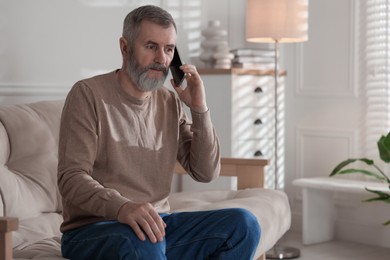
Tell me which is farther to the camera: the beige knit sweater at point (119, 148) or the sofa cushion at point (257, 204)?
the sofa cushion at point (257, 204)

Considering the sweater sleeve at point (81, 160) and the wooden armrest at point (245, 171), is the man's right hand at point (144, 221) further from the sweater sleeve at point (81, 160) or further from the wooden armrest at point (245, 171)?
the wooden armrest at point (245, 171)

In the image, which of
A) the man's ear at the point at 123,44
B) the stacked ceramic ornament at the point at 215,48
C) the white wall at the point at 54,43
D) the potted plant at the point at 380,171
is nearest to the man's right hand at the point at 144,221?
the man's ear at the point at 123,44

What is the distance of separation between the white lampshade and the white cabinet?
11.5 inches

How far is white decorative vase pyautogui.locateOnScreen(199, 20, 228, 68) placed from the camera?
446 cm

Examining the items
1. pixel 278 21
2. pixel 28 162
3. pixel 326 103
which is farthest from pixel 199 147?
pixel 326 103

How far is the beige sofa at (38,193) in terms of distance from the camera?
106 inches

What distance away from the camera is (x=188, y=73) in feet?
8.10

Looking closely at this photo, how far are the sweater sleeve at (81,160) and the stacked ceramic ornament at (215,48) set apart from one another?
2.16 metres

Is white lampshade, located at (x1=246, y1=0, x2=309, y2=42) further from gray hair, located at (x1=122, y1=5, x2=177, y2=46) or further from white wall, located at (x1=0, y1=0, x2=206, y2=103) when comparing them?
gray hair, located at (x1=122, y1=5, x2=177, y2=46)

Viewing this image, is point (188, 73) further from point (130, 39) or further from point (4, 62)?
point (4, 62)

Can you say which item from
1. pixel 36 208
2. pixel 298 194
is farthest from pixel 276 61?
pixel 36 208

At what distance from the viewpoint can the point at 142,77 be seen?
234cm

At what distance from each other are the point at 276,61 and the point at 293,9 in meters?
0.31

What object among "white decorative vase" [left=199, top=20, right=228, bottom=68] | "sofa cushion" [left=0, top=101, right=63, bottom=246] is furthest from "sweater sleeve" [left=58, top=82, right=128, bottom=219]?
"white decorative vase" [left=199, top=20, right=228, bottom=68]
